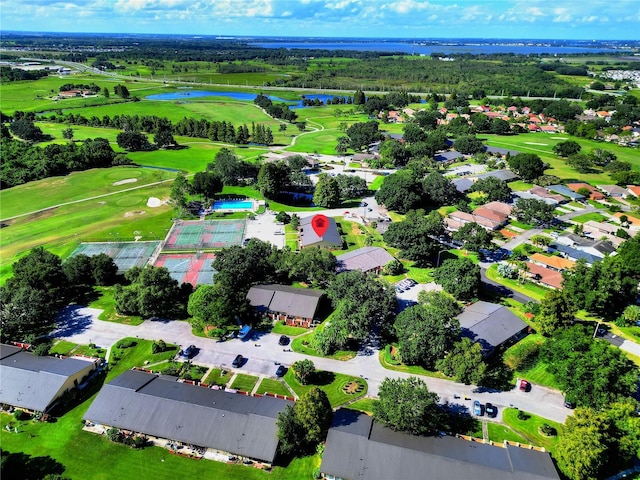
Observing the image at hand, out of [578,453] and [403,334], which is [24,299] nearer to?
[403,334]


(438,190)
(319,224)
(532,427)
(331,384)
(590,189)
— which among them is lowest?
(331,384)

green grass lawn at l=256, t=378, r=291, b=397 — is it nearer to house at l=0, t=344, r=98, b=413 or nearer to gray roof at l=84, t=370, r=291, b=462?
gray roof at l=84, t=370, r=291, b=462

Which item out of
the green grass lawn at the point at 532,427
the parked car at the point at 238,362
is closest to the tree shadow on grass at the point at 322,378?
the parked car at the point at 238,362

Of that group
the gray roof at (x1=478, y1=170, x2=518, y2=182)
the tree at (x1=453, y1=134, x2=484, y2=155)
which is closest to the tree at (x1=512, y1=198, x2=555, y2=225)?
the gray roof at (x1=478, y1=170, x2=518, y2=182)

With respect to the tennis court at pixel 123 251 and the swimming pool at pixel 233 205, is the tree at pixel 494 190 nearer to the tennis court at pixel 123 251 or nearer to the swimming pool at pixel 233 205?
the swimming pool at pixel 233 205

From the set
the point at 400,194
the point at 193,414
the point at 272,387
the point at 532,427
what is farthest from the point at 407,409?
the point at 400,194

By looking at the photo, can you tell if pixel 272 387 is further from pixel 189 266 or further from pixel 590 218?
pixel 590 218
